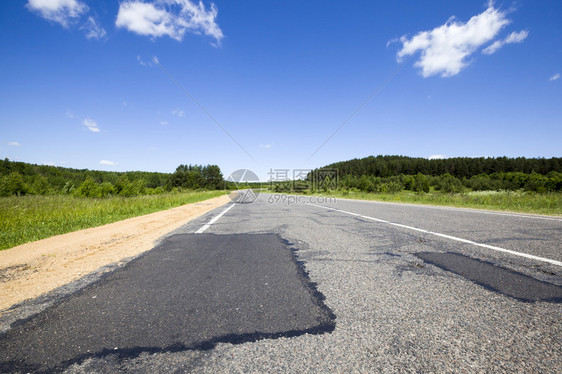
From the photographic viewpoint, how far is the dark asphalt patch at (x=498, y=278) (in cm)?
212

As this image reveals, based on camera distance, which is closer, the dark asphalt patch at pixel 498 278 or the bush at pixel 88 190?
the dark asphalt patch at pixel 498 278

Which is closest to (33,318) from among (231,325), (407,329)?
(231,325)

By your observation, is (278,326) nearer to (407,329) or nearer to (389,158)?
(407,329)

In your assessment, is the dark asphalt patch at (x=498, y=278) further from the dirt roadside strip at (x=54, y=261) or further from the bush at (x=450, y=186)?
the bush at (x=450, y=186)

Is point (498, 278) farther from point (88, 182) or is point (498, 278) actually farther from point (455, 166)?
point (455, 166)

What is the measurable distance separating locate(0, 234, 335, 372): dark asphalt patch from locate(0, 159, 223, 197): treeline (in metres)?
28.3

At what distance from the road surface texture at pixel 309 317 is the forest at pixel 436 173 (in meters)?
45.7

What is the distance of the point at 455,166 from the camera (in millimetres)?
91562

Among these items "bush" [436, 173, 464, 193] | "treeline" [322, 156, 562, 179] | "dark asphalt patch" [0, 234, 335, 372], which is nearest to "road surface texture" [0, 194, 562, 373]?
"dark asphalt patch" [0, 234, 335, 372]

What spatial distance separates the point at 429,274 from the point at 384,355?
166 centimetres

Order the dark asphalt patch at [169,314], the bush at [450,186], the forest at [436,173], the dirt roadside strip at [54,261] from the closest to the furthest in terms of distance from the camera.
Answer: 1. the dark asphalt patch at [169,314]
2. the dirt roadside strip at [54,261]
3. the bush at [450,186]
4. the forest at [436,173]

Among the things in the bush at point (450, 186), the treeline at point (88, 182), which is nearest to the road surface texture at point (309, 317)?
the treeline at point (88, 182)

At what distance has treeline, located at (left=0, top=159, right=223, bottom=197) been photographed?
32781mm

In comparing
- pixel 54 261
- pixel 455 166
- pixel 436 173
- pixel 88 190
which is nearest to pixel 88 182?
pixel 88 190
